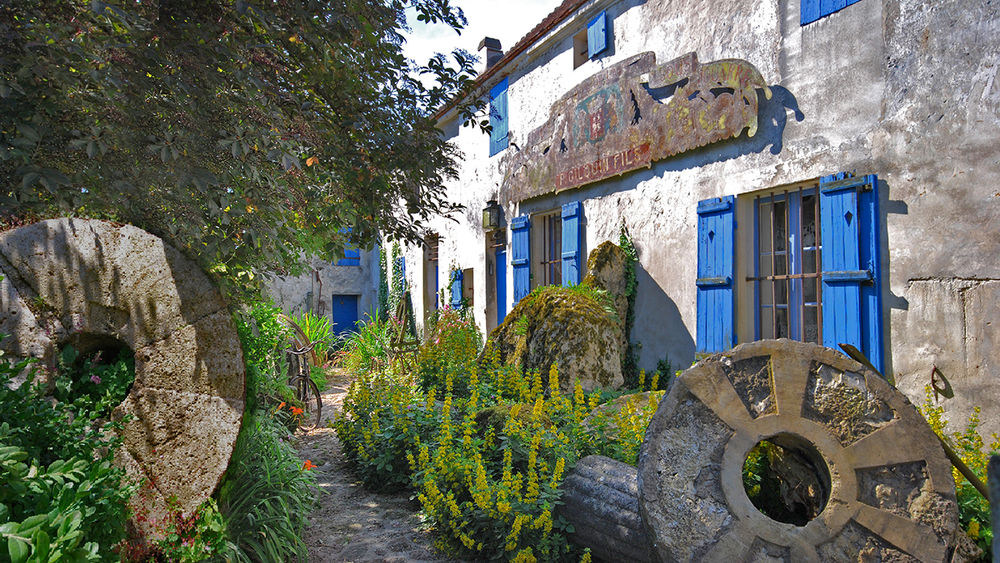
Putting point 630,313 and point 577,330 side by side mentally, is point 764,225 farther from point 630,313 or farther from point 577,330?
point 577,330

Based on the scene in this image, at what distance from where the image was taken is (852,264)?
15.2ft

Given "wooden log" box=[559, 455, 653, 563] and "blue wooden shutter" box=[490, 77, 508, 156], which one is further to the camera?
"blue wooden shutter" box=[490, 77, 508, 156]

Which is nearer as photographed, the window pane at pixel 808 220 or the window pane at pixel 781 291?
the window pane at pixel 808 220

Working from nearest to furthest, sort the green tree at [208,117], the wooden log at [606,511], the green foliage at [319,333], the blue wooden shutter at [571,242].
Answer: the green tree at [208,117] < the wooden log at [606,511] < the blue wooden shutter at [571,242] < the green foliage at [319,333]

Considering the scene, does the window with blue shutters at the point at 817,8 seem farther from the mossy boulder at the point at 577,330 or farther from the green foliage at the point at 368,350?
the green foliage at the point at 368,350

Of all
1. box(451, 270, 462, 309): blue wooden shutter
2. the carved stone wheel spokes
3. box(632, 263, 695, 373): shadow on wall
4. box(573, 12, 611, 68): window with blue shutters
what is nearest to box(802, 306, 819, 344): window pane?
box(632, 263, 695, 373): shadow on wall

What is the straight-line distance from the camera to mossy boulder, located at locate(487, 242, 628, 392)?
5.95 meters

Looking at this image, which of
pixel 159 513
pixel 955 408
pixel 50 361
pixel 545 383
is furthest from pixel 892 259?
pixel 50 361

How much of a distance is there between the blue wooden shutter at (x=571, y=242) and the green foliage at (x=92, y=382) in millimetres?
5504

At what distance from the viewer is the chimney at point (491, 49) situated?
433 inches

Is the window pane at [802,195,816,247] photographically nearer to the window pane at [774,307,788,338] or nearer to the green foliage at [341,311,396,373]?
the window pane at [774,307,788,338]

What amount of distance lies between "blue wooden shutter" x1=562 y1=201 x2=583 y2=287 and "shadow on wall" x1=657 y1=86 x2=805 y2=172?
223cm

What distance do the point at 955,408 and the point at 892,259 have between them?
1115 mm

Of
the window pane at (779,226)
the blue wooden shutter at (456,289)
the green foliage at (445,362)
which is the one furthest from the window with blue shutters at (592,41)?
the blue wooden shutter at (456,289)
